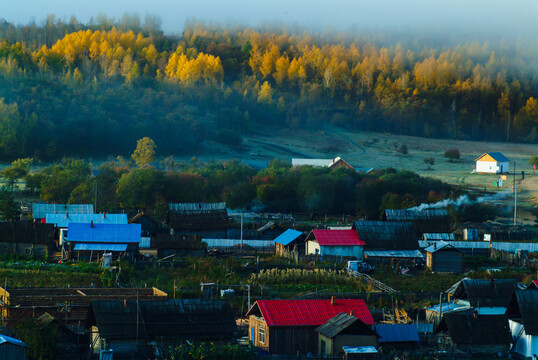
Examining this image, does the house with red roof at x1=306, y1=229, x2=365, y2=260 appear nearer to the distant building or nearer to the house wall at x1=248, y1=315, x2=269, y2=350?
the house wall at x1=248, y1=315, x2=269, y2=350

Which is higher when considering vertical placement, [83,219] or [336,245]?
[83,219]

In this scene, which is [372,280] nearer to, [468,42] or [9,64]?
[9,64]

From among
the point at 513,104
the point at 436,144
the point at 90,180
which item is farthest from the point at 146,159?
the point at 513,104

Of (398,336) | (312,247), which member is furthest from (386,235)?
(398,336)

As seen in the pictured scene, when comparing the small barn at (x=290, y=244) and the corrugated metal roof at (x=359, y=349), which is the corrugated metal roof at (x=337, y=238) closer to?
the small barn at (x=290, y=244)

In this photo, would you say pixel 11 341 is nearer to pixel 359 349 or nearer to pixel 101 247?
pixel 359 349
